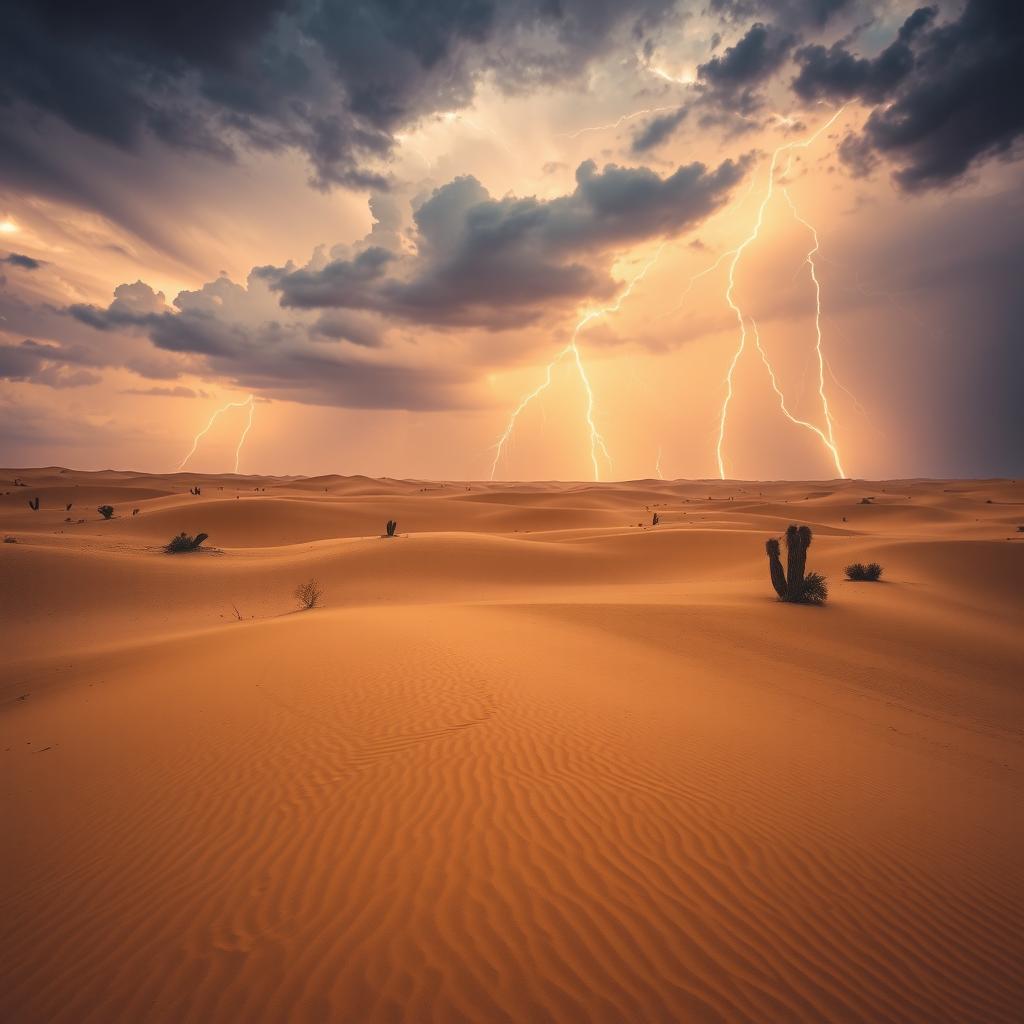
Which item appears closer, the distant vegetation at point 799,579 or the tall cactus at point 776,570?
the distant vegetation at point 799,579

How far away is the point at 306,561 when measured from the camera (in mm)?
19969

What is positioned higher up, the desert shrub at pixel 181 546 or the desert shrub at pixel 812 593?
the desert shrub at pixel 181 546

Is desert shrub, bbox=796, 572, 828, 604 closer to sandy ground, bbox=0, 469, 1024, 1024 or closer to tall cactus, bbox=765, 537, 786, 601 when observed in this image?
tall cactus, bbox=765, 537, 786, 601

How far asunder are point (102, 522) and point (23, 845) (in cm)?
3013

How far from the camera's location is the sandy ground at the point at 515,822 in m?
2.77

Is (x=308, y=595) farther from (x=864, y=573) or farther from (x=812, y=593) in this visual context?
(x=864, y=573)

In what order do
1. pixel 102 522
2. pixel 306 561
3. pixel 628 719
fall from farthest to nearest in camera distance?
pixel 102 522, pixel 306 561, pixel 628 719

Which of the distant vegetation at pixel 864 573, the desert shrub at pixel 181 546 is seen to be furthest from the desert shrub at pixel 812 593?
the desert shrub at pixel 181 546

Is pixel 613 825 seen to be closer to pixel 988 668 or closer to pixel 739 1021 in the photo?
pixel 739 1021

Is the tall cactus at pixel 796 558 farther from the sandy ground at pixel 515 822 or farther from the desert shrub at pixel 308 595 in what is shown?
the desert shrub at pixel 308 595

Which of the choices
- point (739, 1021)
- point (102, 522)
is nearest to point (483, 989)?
point (739, 1021)

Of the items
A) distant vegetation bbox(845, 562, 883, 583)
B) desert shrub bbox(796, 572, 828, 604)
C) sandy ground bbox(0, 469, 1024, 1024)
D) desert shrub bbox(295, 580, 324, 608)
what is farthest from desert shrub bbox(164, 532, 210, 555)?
distant vegetation bbox(845, 562, 883, 583)

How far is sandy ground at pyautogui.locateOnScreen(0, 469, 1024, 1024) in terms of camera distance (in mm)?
2766

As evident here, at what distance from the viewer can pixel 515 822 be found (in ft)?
13.4
